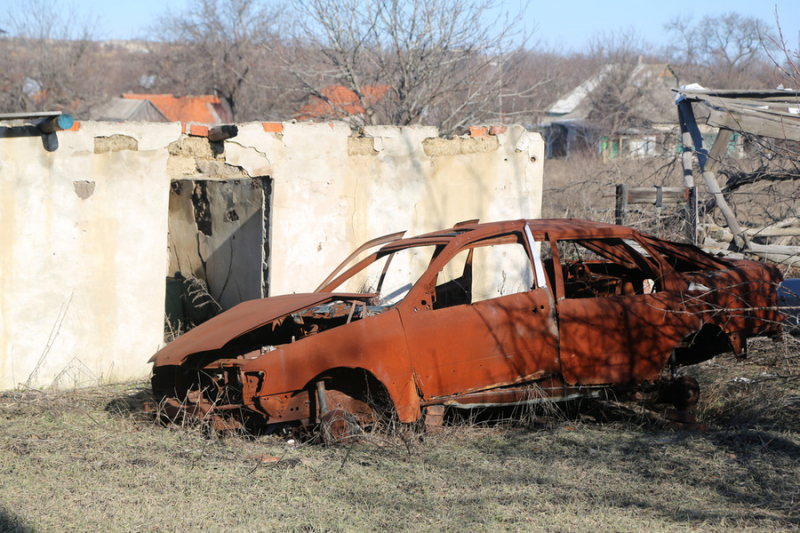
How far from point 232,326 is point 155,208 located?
252 centimetres

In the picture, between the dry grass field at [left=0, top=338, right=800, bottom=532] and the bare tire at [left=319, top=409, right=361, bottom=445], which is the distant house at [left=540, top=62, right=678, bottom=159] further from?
the bare tire at [left=319, top=409, right=361, bottom=445]

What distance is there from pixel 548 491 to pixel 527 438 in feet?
3.36

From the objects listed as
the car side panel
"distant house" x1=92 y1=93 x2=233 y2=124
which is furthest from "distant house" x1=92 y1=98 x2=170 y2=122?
the car side panel

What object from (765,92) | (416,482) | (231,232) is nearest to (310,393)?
(416,482)

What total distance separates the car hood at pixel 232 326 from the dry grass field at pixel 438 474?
597mm

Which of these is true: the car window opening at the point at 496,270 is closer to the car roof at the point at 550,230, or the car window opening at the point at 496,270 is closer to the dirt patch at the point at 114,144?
the car roof at the point at 550,230

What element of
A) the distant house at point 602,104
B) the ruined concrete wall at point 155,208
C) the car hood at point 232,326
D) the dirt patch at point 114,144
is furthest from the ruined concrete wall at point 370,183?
the distant house at point 602,104

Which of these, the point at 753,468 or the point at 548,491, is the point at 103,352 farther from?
the point at 753,468

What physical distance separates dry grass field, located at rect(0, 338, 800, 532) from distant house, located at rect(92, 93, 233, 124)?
32.5 meters

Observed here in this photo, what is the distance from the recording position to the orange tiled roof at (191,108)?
122ft

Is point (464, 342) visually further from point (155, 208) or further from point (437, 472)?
point (155, 208)

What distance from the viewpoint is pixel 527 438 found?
4.94 meters

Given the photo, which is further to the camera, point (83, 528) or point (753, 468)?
point (753, 468)

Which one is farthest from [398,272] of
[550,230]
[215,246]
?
[550,230]
